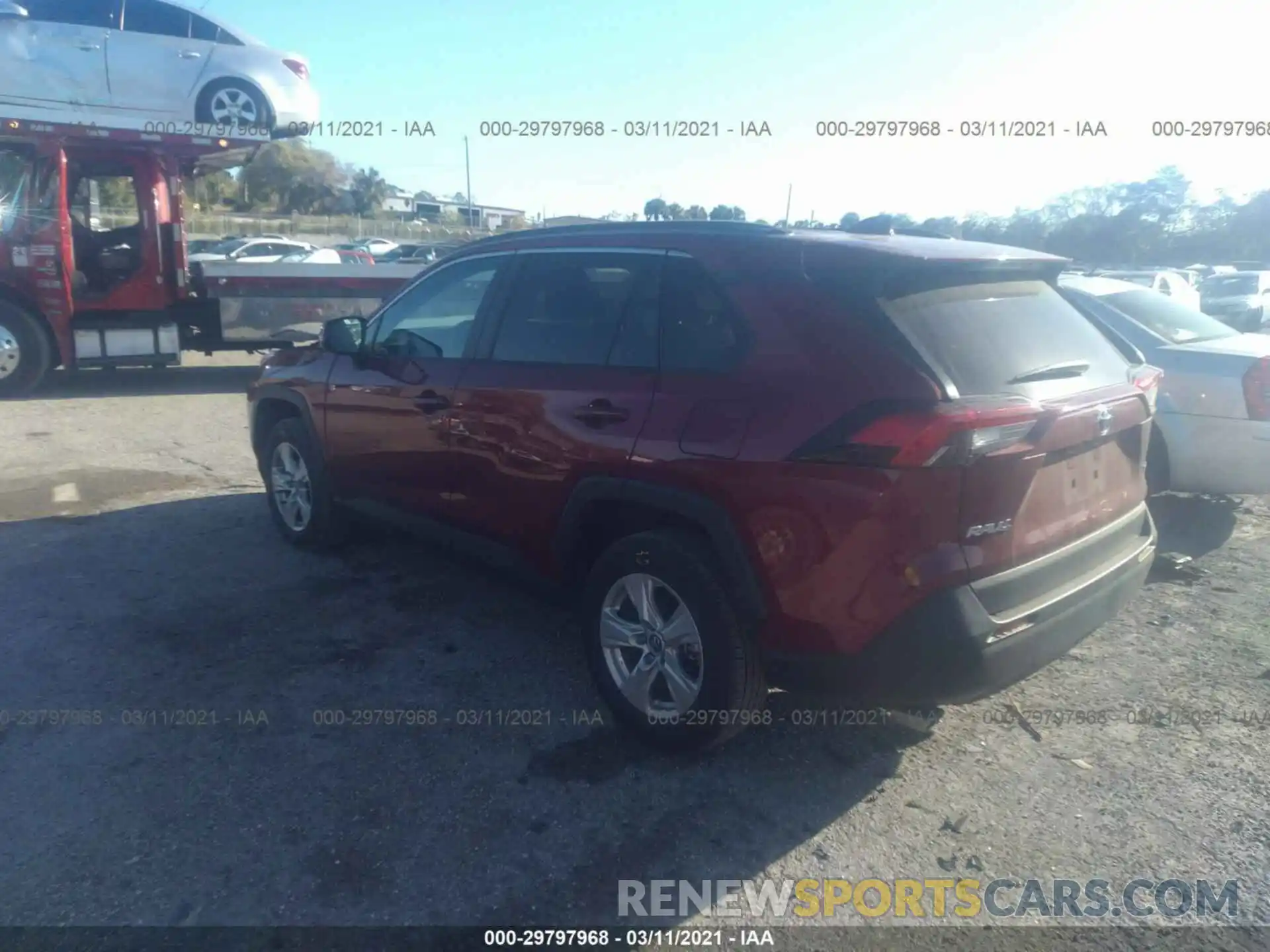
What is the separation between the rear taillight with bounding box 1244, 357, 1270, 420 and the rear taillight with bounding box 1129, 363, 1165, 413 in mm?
2211

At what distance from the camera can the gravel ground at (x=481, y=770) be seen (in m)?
2.94

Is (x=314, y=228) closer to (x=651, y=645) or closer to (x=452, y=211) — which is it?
(x=452, y=211)

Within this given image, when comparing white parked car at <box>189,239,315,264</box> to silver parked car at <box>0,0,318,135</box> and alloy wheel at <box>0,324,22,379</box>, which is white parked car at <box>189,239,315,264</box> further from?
alloy wheel at <box>0,324,22,379</box>

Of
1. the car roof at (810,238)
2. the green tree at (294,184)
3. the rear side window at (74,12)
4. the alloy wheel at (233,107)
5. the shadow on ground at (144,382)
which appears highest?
the green tree at (294,184)

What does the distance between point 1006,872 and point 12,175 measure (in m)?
11.8

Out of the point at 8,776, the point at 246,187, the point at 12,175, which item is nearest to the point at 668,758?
the point at 8,776

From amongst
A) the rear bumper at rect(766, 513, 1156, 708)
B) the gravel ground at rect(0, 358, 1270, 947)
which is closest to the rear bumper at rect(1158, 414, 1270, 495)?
the gravel ground at rect(0, 358, 1270, 947)

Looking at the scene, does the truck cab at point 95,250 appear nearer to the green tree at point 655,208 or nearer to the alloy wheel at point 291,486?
the alloy wheel at point 291,486

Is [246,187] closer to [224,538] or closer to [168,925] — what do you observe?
[224,538]

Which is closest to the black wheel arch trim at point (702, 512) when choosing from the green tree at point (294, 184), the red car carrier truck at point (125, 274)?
the red car carrier truck at point (125, 274)

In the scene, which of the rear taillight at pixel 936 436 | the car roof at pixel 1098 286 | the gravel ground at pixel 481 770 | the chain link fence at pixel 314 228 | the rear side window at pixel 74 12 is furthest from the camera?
the chain link fence at pixel 314 228

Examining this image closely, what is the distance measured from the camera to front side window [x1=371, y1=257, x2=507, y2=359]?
4508mm

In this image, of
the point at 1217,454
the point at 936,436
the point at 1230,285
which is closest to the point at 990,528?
the point at 936,436

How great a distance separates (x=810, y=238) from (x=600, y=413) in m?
0.97
